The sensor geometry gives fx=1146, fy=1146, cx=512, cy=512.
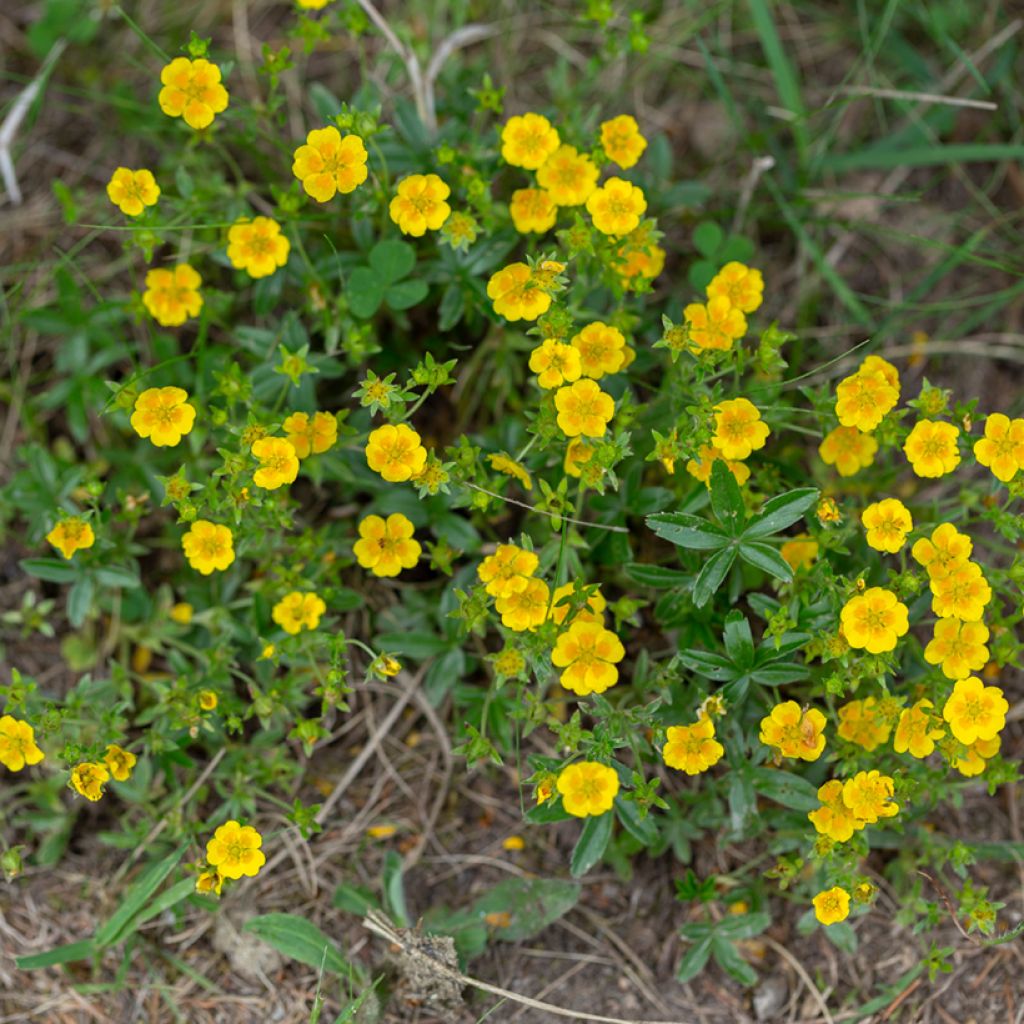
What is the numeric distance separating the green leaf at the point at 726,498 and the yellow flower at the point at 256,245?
130cm

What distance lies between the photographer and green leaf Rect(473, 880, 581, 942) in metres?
3.12

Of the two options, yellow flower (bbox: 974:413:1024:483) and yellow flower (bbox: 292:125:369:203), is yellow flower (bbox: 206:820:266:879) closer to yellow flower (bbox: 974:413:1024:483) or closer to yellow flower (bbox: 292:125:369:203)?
yellow flower (bbox: 292:125:369:203)

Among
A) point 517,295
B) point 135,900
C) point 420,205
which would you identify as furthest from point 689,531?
point 135,900

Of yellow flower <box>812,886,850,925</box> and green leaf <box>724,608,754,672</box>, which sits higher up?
green leaf <box>724,608,754,672</box>

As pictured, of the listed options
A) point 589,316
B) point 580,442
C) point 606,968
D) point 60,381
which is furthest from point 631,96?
point 606,968

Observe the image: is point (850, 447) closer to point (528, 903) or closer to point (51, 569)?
point (528, 903)

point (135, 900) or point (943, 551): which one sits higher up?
point (943, 551)

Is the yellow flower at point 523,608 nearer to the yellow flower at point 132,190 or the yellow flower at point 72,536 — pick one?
the yellow flower at point 72,536

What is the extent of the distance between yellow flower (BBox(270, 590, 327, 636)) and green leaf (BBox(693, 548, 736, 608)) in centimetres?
96

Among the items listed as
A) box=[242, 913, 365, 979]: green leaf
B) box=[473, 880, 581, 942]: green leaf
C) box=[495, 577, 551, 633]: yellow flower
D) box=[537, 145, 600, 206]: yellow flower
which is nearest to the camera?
box=[495, 577, 551, 633]: yellow flower

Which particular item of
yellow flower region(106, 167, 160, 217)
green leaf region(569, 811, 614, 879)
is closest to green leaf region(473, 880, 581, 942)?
green leaf region(569, 811, 614, 879)

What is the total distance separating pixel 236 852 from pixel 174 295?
4.93 ft

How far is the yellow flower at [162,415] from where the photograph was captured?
2.87 meters

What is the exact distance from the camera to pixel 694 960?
304 cm
